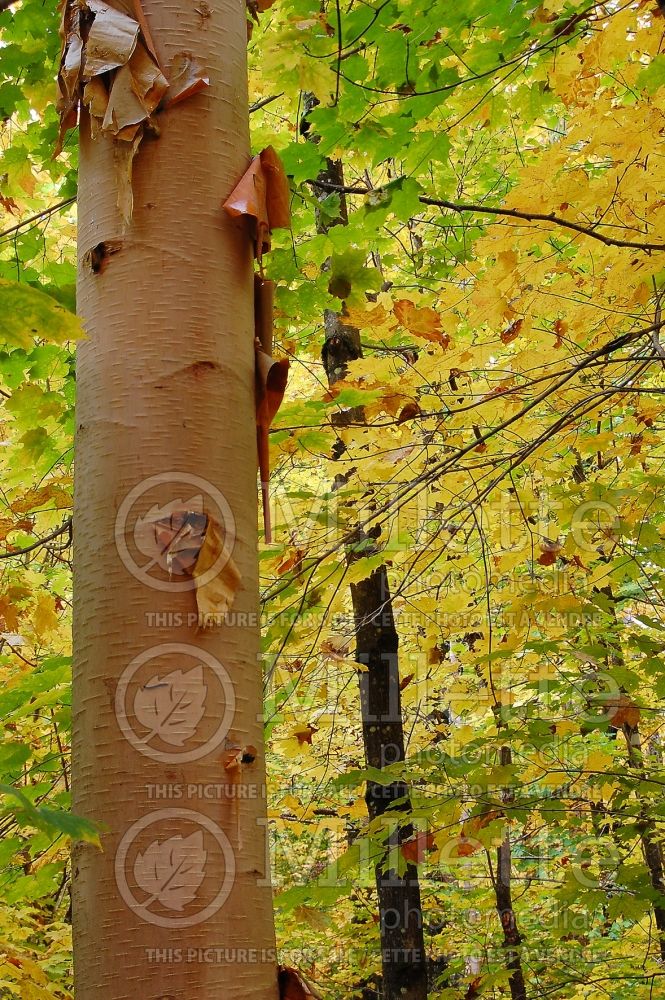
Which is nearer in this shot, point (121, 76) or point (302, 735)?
point (121, 76)

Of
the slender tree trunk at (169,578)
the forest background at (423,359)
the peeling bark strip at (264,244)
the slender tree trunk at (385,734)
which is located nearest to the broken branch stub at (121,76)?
the slender tree trunk at (169,578)

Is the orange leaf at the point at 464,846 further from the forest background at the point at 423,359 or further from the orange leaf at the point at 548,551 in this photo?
the orange leaf at the point at 548,551

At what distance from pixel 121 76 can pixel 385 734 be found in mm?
3133

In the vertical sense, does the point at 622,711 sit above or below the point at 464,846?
above

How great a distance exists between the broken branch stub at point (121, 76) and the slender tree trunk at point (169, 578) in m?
0.02

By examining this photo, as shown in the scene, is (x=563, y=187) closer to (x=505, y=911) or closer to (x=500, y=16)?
(x=500, y=16)

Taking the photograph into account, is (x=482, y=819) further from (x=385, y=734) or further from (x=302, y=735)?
(x=385, y=734)

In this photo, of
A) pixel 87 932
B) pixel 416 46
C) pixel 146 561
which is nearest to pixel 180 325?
pixel 146 561

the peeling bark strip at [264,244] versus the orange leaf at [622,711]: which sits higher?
the peeling bark strip at [264,244]

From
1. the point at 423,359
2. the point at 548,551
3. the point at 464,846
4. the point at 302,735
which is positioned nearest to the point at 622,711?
the point at 548,551

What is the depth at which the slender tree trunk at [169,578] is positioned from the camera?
0.79 metres

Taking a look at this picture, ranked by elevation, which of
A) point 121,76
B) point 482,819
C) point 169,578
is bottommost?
point 482,819

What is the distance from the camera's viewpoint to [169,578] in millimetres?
892

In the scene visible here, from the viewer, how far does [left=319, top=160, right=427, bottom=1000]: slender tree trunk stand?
3.30 meters
